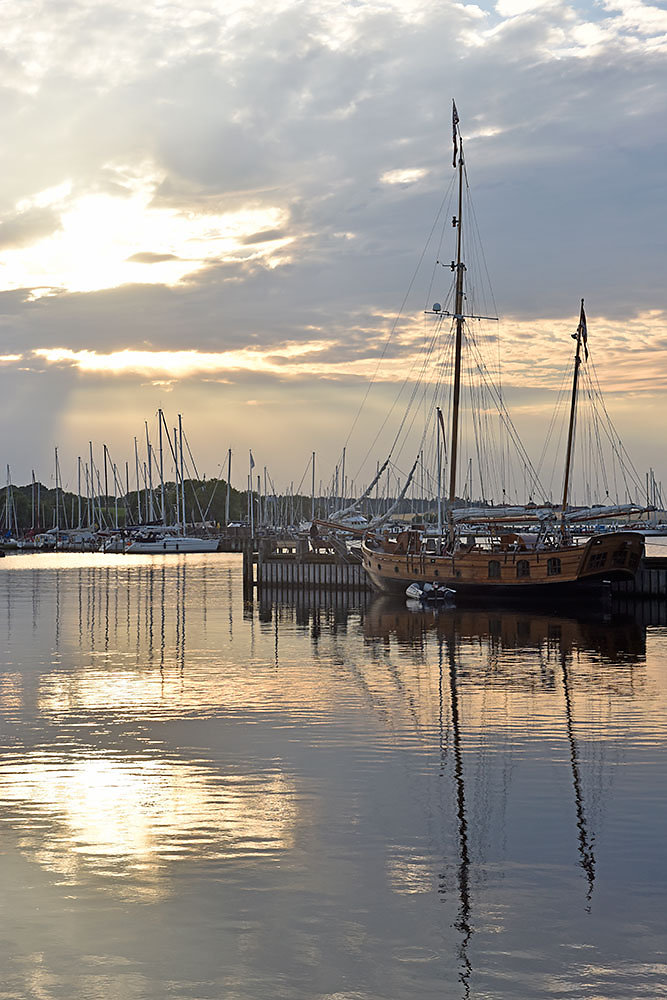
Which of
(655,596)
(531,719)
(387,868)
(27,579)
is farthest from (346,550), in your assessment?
(387,868)

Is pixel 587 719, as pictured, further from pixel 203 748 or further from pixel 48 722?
pixel 48 722

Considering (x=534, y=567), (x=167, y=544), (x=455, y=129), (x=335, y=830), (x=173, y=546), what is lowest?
(x=335, y=830)

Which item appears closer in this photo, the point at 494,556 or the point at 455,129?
the point at 494,556

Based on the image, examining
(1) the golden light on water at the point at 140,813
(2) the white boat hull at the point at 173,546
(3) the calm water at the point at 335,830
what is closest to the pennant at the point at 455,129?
(3) the calm water at the point at 335,830

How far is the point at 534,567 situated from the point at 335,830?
4613 cm

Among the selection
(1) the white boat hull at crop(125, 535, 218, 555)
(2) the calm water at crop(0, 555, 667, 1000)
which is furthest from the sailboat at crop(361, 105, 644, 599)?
(1) the white boat hull at crop(125, 535, 218, 555)

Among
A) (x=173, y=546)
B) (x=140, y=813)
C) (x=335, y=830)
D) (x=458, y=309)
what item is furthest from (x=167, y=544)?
(x=335, y=830)

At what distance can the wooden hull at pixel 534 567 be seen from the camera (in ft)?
200

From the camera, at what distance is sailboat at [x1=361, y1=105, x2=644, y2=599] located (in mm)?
61281

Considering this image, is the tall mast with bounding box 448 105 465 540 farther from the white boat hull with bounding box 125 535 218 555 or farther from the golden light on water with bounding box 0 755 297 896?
the white boat hull with bounding box 125 535 218 555

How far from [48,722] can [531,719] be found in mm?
12280

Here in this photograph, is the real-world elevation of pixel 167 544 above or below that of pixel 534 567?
below

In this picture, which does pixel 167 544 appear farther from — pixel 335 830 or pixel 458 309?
pixel 335 830

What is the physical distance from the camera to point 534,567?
204 feet
